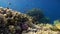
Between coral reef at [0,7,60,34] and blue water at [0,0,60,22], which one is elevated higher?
blue water at [0,0,60,22]

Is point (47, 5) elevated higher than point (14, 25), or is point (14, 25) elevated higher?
point (47, 5)

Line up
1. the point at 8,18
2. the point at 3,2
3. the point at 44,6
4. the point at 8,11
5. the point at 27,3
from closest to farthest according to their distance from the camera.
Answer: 1. the point at 8,18
2. the point at 8,11
3. the point at 3,2
4. the point at 27,3
5. the point at 44,6

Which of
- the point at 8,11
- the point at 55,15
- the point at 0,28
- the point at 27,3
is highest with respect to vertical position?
the point at 27,3

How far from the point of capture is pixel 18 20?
14.9 ft

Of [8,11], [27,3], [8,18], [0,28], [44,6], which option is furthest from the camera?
[44,6]

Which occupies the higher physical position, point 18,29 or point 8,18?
point 8,18

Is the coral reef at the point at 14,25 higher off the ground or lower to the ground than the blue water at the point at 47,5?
lower

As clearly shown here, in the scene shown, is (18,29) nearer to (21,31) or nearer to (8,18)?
(21,31)

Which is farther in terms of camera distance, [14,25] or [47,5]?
[47,5]

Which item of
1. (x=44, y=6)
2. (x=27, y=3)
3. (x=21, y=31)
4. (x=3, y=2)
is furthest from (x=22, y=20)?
(x=44, y=6)

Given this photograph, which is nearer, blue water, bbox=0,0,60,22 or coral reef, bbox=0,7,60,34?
coral reef, bbox=0,7,60,34

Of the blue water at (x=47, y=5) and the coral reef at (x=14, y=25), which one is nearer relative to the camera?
the coral reef at (x=14, y=25)

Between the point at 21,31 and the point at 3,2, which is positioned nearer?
the point at 21,31

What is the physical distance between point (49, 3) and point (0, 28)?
14.4 m
